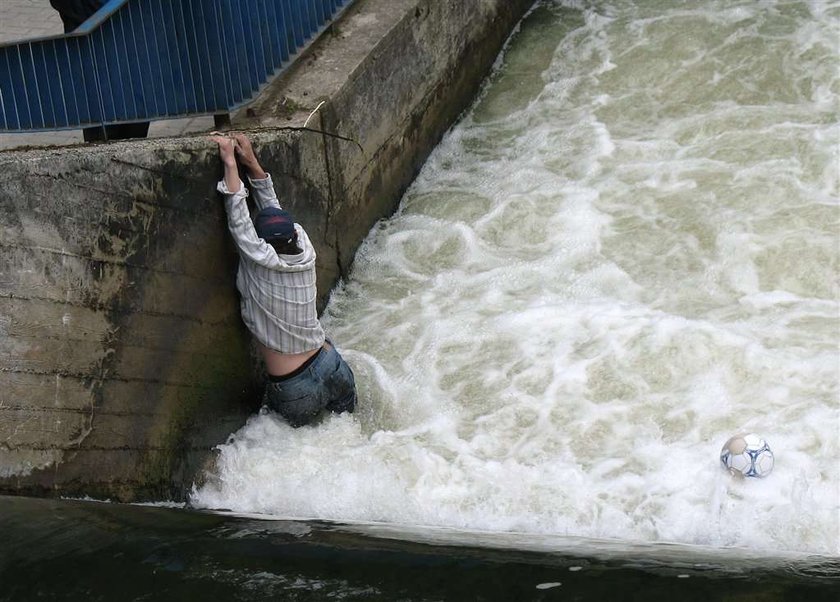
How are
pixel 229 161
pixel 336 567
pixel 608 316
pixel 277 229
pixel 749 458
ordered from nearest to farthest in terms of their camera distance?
pixel 336 567 → pixel 749 458 → pixel 277 229 → pixel 229 161 → pixel 608 316

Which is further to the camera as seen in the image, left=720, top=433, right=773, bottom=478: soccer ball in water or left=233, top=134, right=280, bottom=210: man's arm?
left=233, top=134, right=280, bottom=210: man's arm

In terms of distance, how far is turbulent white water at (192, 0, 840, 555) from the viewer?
5.94m

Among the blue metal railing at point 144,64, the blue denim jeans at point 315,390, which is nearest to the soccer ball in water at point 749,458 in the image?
the blue denim jeans at point 315,390

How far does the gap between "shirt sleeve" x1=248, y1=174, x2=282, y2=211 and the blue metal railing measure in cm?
61

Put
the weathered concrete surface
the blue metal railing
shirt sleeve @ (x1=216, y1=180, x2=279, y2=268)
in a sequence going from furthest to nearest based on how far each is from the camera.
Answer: shirt sleeve @ (x1=216, y1=180, x2=279, y2=268)
the blue metal railing
the weathered concrete surface

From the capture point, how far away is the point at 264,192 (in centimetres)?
647

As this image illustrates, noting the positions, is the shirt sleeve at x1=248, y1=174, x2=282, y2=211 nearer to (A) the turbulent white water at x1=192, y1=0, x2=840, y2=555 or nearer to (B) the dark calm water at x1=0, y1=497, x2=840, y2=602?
(A) the turbulent white water at x1=192, y1=0, x2=840, y2=555

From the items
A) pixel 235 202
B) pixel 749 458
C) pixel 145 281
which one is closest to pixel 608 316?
pixel 749 458

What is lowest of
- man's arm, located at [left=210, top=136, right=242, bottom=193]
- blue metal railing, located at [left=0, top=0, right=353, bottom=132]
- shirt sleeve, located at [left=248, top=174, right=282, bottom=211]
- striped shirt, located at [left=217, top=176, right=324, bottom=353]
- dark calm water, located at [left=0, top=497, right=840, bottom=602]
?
dark calm water, located at [left=0, top=497, right=840, bottom=602]

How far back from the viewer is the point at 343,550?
15.7ft

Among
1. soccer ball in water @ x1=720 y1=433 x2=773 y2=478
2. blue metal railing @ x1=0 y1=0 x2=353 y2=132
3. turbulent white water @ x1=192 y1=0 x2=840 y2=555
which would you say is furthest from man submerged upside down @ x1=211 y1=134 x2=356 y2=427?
soccer ball in water @ x1=720 y1=433 x2=773 y2=478

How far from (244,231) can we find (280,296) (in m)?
0.41

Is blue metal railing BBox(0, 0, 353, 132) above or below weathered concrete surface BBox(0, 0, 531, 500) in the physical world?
above

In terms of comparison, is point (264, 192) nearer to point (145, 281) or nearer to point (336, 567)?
point (145, 281)
